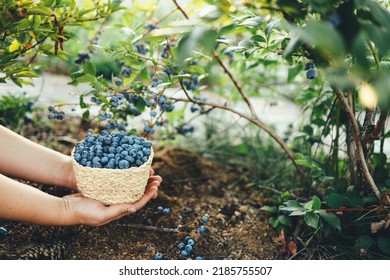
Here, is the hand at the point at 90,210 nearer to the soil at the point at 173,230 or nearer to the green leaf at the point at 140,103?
the soil at the point at 173,230

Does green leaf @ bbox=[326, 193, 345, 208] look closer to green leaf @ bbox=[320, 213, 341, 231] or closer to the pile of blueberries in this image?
green leaf @ bbox=[320, 213, 341, 231]

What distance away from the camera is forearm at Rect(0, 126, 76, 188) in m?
1.23

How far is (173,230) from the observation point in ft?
4.29

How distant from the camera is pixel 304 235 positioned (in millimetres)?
1304

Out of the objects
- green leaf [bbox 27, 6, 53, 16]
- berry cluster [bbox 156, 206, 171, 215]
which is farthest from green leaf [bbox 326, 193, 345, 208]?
green leaf [bbox 27, 6, 53, 16]

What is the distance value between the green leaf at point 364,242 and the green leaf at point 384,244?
0.7 inches

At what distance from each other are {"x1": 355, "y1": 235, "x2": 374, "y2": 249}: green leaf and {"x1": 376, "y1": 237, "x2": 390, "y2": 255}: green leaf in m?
0.02

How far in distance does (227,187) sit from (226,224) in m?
0.26

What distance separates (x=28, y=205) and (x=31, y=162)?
8.3 inches

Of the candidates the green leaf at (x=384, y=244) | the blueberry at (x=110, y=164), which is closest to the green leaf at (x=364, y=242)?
the green leaf at (x=384, y=244)

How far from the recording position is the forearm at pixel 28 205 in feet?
3.44

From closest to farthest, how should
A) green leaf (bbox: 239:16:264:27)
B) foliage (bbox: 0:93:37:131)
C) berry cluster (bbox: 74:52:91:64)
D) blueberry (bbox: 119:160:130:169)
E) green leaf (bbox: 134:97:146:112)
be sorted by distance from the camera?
green leaf (bbox: 239:16:264:27), blueberry (bbox: 119:160:130:169), green leaf (bbox: 134:97:146:112), berry cluster (bbox: 74:52:91:64), foliage (bbox: 0:93:37:131)
